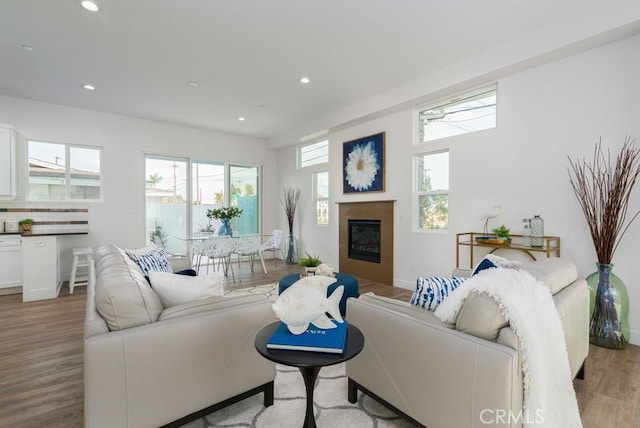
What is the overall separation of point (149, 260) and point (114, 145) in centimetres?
392

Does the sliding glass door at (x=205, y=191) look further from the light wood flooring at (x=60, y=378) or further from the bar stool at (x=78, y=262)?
the light wood flooring at (x=60, y=378)

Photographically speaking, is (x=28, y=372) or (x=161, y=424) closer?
(x=161, y=424)

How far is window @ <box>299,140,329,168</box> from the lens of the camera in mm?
6223

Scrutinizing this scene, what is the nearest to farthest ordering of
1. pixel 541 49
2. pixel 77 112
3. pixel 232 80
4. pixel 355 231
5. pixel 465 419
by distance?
pixel 465 419 < pixel 541 49 < pixel 232 80 < pixel 77 112 < pixel 355 231

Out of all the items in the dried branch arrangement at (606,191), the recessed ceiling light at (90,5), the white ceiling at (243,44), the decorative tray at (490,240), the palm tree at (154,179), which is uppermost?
the white ceiling at (243,44)

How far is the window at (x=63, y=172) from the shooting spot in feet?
16.0

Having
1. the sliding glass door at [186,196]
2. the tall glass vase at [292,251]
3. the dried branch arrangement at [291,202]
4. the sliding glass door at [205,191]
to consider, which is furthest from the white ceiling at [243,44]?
the tall glass vase at [292,251]

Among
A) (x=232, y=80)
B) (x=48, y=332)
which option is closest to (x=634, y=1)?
(x=232, y=80)

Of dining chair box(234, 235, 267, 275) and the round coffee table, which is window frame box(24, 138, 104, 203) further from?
the round coffee table

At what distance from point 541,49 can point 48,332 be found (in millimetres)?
5680

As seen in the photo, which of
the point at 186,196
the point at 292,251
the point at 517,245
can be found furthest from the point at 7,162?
the point at 517,245

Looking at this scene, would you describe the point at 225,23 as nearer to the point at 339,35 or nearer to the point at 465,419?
the point at 339,35

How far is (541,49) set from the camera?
9.57ft

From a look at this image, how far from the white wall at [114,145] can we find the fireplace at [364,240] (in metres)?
3.63
